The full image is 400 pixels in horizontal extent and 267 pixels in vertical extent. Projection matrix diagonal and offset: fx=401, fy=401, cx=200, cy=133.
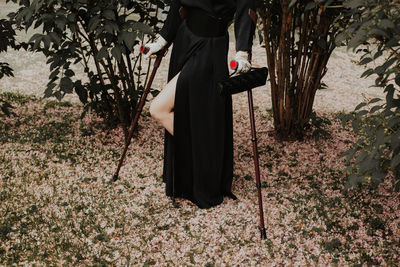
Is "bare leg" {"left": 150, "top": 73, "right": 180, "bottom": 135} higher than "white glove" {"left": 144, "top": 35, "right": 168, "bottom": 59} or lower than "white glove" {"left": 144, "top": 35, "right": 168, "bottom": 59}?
lower

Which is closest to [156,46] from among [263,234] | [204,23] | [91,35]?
[204,23]

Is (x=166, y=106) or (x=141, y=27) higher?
(x=141, y=27)

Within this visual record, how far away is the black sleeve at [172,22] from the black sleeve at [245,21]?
58cm

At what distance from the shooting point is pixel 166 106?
3387 millimetres

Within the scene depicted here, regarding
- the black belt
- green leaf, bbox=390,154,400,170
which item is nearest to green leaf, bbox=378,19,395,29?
green leaf, bbox=390,154,400,170

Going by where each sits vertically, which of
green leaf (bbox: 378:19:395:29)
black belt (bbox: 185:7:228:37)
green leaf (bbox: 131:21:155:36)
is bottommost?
green leaf (bbox: 131:21:155:36)

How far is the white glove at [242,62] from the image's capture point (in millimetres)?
2992

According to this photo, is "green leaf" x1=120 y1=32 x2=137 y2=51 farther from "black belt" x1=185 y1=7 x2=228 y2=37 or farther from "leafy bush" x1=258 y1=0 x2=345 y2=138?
"leafy bush" x1=258 y1=0 x2=345 y2=138

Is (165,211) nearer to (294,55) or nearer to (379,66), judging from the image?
(379,66)

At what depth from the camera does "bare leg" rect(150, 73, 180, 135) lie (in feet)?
11.0

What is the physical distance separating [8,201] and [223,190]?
1968 mm

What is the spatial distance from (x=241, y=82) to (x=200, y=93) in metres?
0.45

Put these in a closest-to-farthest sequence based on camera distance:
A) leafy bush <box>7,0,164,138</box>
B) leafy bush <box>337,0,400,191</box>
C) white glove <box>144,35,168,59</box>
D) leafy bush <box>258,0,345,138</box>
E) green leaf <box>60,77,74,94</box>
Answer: leafy bush <box>337,0,400,191</box>, white glove <box>144,35,168,59</box>, leafy bush <box>7,0,164,138</box>, green leaf <box>60,77,74,94</box>, leafy bush <box>258,0,345,138</box>

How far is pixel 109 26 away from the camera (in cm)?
357
